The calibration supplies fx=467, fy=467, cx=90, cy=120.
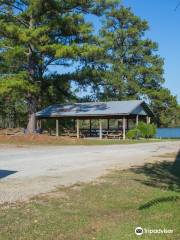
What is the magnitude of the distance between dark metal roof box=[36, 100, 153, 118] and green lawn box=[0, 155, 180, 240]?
1267 inches

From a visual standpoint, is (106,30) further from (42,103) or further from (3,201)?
(3,201)

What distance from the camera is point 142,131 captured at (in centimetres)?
4294

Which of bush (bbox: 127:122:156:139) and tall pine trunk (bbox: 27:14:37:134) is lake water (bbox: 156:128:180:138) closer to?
Answer: bush (bbox: 127:122:156:139)

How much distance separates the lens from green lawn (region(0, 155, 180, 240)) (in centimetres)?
661

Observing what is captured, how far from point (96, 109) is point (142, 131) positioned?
546 centimetres

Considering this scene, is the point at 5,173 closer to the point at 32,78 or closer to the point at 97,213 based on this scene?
the point at 97,213

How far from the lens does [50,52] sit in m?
36.5

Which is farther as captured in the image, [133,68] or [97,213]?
[133,68]

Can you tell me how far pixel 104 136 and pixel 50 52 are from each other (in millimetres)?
12876

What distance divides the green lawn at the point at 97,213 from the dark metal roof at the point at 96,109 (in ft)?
106

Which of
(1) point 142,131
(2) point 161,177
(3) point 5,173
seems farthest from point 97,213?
(1) point 142,131

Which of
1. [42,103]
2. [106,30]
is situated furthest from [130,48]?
[42,103]

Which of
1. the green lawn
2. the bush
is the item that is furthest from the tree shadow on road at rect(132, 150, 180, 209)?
the bush

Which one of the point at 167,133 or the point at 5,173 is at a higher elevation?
the point at 167,133
